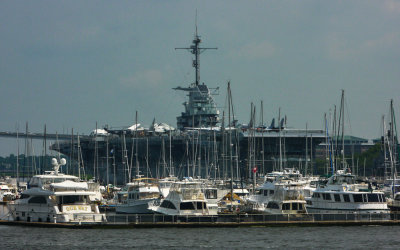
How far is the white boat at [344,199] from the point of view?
5397 cm

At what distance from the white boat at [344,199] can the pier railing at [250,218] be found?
4.08 ft

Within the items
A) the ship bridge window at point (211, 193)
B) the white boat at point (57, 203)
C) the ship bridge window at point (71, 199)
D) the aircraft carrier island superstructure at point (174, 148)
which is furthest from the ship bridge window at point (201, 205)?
the aircraft carrier island superstructure at point (174, 148)

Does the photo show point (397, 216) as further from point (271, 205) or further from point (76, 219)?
point (76, 219)

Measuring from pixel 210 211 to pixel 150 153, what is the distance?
84.4 meters

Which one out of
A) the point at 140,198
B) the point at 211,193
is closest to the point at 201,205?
the point at 211,193

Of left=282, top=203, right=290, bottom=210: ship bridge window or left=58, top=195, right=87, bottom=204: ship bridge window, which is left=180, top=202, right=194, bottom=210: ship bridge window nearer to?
left=282, top=203, right=290, bottom=210: ship bridge window

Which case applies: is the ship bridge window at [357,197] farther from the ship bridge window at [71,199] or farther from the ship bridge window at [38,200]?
the ship bridge window at [38,200]

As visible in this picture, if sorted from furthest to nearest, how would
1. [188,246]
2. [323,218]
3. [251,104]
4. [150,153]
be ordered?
[150,153], [251,104], [323,218], [188,246]

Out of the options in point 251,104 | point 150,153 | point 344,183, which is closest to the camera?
point 344,183

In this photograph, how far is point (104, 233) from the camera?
4812 centimetres

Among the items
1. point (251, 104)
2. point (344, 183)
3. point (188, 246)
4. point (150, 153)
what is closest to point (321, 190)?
point (344, 183)

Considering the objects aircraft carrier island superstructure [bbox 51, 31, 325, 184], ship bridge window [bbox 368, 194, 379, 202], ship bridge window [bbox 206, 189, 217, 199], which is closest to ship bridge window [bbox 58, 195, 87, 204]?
ship bridge window [bbox 206, 189, 217, 199]

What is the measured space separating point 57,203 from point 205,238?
10.4 m

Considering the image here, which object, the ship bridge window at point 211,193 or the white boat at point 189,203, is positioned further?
the ship bridge window at point 211,193
